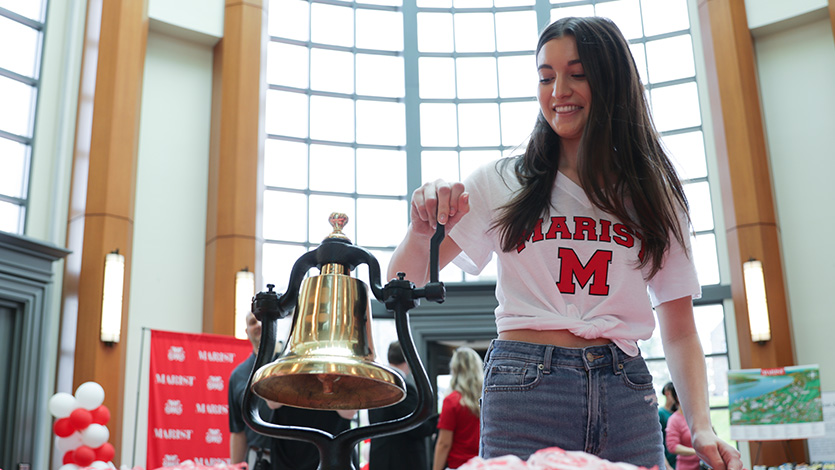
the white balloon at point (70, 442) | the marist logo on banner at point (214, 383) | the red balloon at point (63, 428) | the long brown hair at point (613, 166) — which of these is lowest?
the white balloon at point (70, 442)

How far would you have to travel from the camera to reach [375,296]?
114 cm

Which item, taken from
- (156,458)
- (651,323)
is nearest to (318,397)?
(651,323)

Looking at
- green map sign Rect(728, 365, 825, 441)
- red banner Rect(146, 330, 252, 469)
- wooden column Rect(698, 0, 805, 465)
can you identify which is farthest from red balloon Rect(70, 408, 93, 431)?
wooden column Rect(698, 0, 805, 465)

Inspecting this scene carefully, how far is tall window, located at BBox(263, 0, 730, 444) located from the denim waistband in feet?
26.6

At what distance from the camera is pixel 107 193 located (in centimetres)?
769

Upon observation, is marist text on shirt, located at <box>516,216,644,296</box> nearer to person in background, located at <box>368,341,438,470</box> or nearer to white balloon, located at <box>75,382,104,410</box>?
person in background, located at <box>368,341,438,470</box>

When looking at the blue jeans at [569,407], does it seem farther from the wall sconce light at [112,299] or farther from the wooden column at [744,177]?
the wooden column at [744,177]

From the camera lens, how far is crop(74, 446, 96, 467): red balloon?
18.5 ft

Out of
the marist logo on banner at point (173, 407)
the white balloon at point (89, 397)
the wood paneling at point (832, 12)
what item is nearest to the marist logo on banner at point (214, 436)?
the marist logo on banner at point (173, 407)

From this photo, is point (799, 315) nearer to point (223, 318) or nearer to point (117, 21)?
point (223, 318)

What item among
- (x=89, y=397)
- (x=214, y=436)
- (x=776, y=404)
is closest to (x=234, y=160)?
(x=214, y=436)

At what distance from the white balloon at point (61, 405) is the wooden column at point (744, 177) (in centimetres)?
660

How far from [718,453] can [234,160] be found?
25.8ft

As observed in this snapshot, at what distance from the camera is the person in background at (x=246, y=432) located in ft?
11.9
